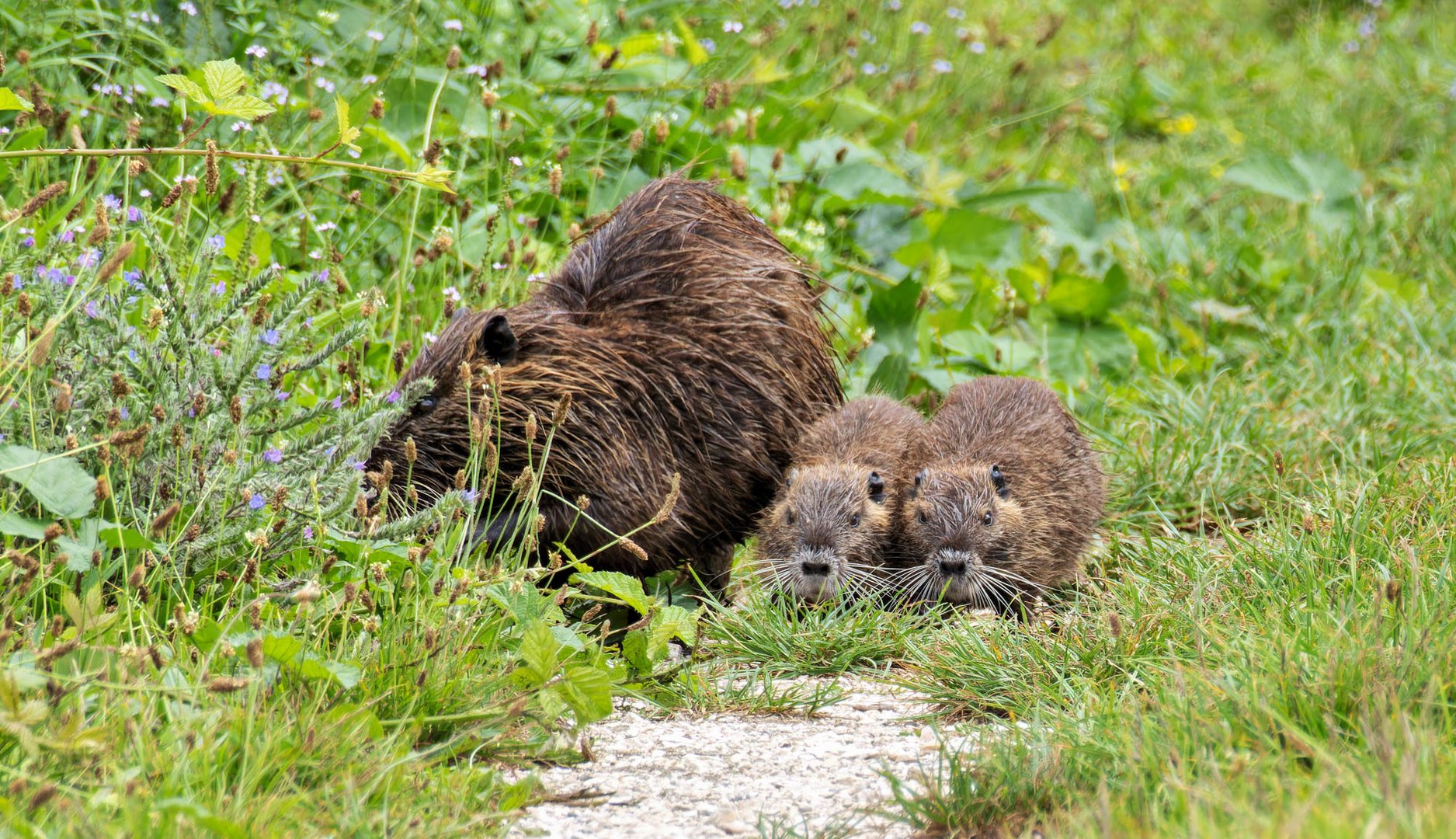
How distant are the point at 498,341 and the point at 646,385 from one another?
0.46 metres

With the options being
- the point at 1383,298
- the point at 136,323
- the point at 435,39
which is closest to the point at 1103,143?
the point at 1383,298

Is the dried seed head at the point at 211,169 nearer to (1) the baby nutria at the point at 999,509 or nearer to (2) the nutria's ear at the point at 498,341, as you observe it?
(2) the nutria's ear at the point at 498,341

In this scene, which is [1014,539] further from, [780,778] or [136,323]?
[136,323]

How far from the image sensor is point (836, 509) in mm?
4438

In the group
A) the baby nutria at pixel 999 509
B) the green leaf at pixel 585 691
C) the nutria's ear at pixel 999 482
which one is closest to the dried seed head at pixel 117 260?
the green leaf at pixel 585 691

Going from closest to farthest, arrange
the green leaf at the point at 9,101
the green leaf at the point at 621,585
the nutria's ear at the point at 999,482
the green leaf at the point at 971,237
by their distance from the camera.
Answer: the green leaf at the point at 9,101
the green leaf at the point at 621,585
the nutria's ear at the point at 999,482
the green leaf at the point at 971,237

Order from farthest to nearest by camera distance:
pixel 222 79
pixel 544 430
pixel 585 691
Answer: pixel 544 430
pixel 222 79
pixel 585 691

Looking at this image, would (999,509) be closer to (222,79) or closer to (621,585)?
(621,585)

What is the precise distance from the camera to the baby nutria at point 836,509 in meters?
4.37

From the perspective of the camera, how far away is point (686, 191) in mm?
4645

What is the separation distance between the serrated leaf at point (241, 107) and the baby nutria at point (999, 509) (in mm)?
2244

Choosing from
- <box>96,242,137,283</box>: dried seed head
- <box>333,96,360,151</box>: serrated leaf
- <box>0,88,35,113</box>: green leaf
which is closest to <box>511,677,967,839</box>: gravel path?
<box>96,242,137,283</box>: dried seed head

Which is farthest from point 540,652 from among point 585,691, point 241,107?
point 241,107

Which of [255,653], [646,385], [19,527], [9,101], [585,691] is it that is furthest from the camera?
[646,385]
